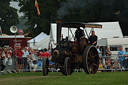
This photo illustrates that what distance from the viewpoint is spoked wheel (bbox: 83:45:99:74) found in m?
16.0

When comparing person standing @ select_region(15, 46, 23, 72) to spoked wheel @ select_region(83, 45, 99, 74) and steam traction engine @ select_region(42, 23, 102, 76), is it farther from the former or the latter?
spoked wheel @ select_region(83, 45, 99, 74)

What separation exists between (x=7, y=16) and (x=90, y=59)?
3003 inches

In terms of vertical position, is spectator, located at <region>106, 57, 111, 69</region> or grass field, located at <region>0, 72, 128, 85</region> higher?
spectator, located at <region>106, 57, 111, 69</region>

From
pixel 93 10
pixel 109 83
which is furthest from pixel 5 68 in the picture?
pixel 93 10

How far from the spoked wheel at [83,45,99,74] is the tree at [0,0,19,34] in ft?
233

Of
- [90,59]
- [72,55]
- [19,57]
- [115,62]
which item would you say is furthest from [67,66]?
[19,57]

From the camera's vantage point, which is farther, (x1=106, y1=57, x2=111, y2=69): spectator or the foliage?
the foliage

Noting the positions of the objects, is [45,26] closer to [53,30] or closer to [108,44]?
[53,30]

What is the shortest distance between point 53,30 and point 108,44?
583 cm

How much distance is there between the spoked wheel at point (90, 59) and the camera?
631 inches

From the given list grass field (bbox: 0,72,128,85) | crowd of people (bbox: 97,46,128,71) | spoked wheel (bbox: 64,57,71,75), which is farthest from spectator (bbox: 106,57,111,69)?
grass field (bbox: 0,72,128,85)

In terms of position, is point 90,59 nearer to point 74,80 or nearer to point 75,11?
point 74,80

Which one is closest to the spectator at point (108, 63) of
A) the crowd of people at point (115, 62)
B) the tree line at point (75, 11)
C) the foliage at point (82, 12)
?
the crowd of people at point (115, 62)

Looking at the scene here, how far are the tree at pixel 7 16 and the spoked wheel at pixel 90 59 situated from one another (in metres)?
70.9
